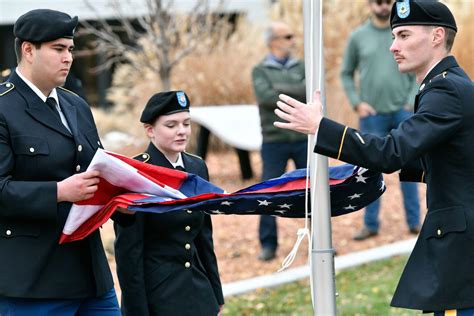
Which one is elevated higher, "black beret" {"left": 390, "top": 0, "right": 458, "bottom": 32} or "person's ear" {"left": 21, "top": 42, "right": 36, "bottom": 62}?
"black beret" {"left": 390, "top": 0, "right": 458, "bottom": 32}

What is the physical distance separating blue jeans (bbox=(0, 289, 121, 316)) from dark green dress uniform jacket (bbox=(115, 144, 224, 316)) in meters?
0.21

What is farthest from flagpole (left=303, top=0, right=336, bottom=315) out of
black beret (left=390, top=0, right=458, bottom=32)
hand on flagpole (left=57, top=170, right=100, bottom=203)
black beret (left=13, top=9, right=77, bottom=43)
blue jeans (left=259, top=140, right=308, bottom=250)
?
blue jeans (left=259, top=140, right=308, bottom=250)

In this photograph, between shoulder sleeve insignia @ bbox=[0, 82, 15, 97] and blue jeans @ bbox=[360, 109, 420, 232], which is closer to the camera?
shoulder sleeve insignia @ bbox=[0, 82, 15, 97]

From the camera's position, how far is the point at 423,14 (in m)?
4.53

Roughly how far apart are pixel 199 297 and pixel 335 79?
37.5ft

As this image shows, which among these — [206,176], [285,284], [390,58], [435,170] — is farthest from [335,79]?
[435,170]

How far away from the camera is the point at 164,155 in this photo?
18.2 feet

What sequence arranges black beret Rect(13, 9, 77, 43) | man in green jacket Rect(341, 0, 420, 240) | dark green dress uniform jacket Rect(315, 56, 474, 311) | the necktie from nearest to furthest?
1. dark green dress uniform jacket Rect(315, 56, 474, 311)
2. black beret Rect(13, 9, 77, 43)
3. the necktie
4. man in green jacket Rect(341, 0, 420, 240)

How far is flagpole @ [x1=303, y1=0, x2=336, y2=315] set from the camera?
4.71m

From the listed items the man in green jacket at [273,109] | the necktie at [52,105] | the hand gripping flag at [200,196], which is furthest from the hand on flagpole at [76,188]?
the man in green jacket at [273,109]

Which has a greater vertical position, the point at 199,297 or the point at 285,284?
the point at 199,297

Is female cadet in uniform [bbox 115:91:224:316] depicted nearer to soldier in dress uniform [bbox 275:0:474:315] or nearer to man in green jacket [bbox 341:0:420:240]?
soldier in dress uniform [bbox 275:0:474:315]

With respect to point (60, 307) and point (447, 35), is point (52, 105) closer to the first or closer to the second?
point (60, 307)

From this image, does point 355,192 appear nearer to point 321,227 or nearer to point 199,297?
point 321,227
